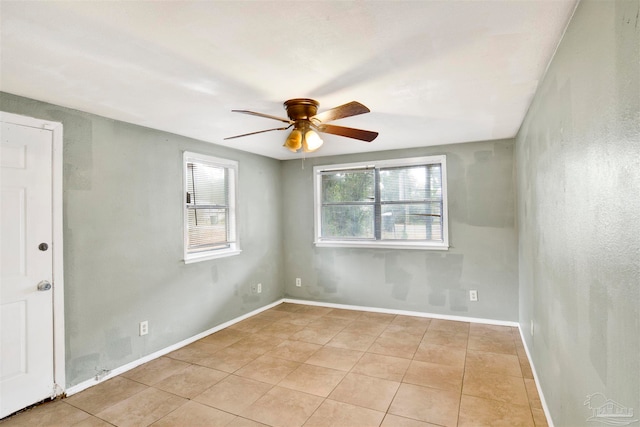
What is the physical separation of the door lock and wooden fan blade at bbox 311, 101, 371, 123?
2.38m

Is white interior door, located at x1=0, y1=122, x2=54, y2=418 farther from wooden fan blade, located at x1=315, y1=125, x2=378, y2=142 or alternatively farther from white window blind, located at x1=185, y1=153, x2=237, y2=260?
wooden fan blade, located at x1=315, y1=125, x2=378, y2=142

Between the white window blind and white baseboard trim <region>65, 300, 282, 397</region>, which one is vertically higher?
the white window blind

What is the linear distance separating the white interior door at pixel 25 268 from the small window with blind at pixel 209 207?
1286mm

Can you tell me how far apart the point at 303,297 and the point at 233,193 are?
198cm

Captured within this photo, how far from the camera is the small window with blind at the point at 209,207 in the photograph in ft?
12.2

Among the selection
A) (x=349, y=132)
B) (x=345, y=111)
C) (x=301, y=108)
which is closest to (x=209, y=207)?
(x=301, y=108)

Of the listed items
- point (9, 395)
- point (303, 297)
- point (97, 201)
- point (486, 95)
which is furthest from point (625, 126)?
point (303, 297)

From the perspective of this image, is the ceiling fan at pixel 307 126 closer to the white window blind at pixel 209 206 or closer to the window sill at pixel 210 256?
the white window blind at pixel 209 206

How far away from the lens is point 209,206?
157 inches

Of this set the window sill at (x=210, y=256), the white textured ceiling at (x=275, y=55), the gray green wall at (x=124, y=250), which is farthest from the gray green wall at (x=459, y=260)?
the gray green wall at (x=124, y=250)

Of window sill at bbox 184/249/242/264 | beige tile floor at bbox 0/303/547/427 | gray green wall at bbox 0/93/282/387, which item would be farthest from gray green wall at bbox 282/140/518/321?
gray green wall at bbox 0/93/282/387

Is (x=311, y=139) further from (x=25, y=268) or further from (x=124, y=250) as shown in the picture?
(x=25, y=268)

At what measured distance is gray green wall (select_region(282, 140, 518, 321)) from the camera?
12.9ft

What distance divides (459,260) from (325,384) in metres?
2.40
